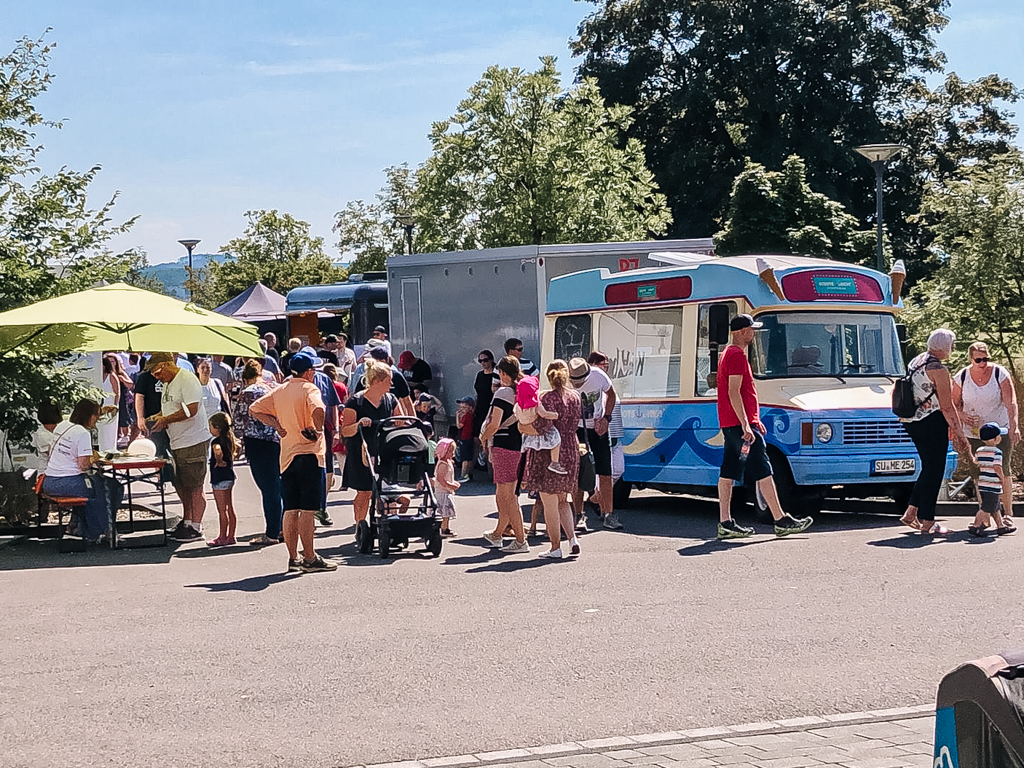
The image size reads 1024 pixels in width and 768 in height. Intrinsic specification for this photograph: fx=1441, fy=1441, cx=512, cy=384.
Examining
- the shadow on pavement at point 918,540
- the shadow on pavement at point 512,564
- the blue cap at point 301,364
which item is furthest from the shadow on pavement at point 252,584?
the shadow on pavement at point 918,540

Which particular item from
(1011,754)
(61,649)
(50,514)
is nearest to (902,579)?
(61,649)

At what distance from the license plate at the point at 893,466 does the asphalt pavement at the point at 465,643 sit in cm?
133

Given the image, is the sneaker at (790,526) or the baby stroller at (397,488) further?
the sneaker at (790,526)

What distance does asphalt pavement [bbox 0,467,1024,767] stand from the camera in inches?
259

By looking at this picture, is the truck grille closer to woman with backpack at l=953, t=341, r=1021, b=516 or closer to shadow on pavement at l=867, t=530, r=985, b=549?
woman with backpack at l=953, t=341, r=1021, b=516

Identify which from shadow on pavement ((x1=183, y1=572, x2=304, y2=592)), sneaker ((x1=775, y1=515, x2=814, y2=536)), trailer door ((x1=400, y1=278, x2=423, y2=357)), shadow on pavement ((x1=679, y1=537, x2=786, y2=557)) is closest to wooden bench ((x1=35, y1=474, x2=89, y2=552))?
shadow on pavement ((x1=183, y1=572, x2=304, y2=592))

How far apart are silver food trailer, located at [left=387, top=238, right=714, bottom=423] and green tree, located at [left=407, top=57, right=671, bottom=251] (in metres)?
9.53

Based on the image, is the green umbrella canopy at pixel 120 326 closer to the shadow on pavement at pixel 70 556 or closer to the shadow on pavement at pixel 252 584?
the shadow on pavement at pixel 70 556

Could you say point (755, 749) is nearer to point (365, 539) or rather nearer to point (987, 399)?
point (365, 539)

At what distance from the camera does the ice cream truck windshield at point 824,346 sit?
14.6 meters

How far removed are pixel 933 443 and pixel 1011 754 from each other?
10508mm

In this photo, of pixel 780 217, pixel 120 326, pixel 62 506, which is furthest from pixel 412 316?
pixel 780 217

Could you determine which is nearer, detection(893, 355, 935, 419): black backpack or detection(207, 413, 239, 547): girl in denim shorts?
detection(893, 355, 935, 419): black backpack

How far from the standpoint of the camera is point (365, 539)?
1271 cm
